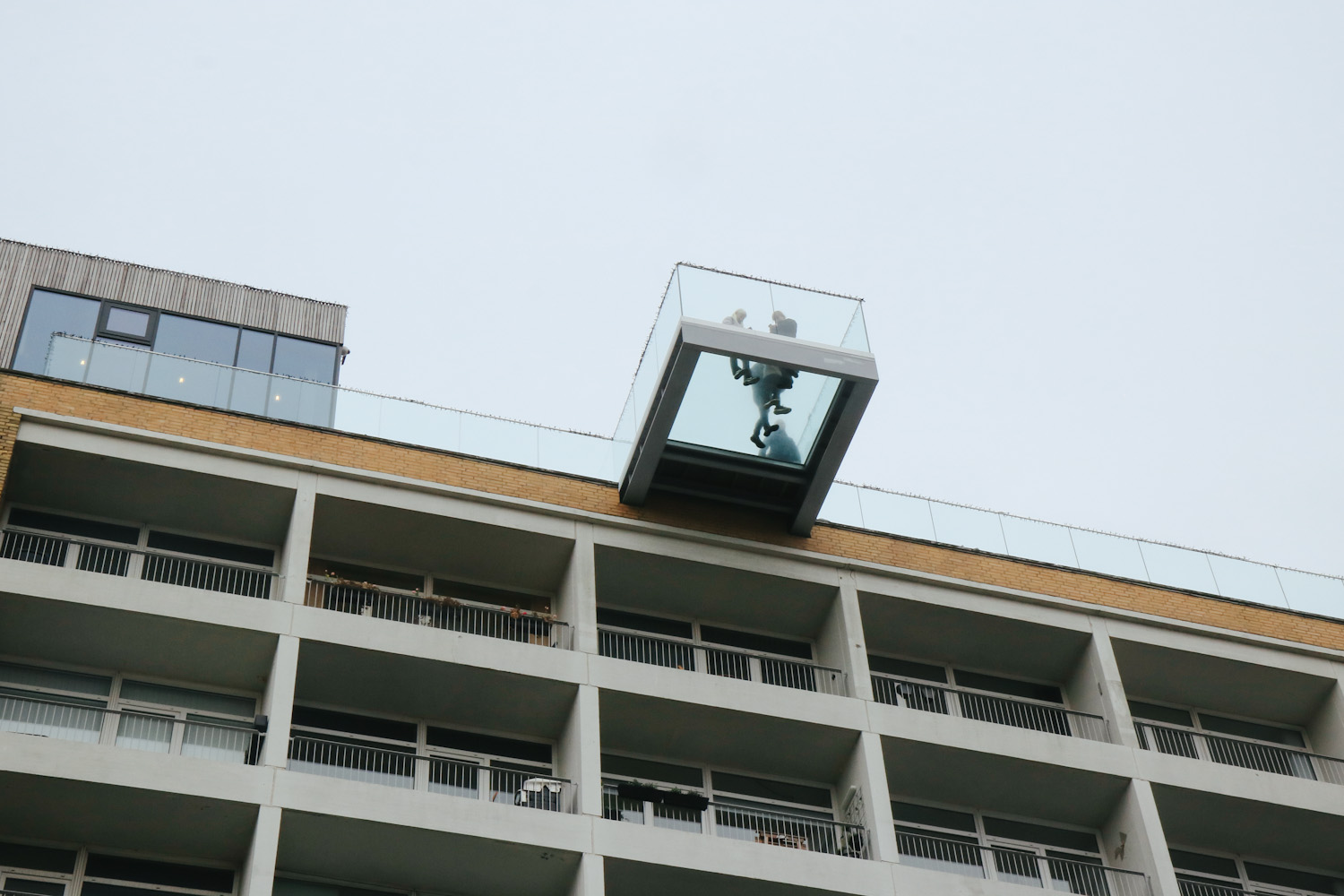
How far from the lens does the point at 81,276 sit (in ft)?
113

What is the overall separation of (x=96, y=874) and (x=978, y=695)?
1607 centimetres

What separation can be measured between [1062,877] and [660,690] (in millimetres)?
8285

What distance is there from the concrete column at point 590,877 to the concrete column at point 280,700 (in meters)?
4.70

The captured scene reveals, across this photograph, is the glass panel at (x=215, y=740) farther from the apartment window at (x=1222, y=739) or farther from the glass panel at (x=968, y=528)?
the apartment window at (x=1222, y=739)

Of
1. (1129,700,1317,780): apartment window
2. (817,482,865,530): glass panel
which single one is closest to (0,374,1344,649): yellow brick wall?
(817,482,865,530): glass panel

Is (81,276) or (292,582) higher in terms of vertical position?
(81,276)

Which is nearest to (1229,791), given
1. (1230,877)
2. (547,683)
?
(1230,877)

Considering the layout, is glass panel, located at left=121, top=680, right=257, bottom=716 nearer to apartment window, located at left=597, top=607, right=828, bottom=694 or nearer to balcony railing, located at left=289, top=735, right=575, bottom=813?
balcony railing, located at left=289, top=735, right=575, bottom=813

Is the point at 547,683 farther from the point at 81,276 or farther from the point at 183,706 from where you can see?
the point at 81,276

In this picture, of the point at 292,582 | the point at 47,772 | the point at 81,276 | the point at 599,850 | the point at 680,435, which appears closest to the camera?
the point at 47,772

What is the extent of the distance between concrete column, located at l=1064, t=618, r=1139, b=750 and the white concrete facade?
2.2 inches

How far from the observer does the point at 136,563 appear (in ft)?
91.0

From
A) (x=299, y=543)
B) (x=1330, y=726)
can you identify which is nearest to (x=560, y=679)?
(x=299, y=543)

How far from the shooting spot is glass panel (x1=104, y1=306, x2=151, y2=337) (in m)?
34.0
